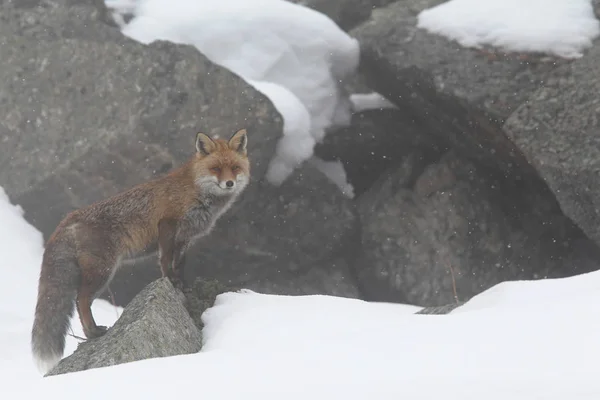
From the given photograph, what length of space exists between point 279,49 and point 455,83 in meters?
2.82

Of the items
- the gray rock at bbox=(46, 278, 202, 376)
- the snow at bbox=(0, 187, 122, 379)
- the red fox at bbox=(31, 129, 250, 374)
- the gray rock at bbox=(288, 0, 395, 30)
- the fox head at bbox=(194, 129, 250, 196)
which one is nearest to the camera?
the gray rock at bbox=(46, 278, 202, 376)

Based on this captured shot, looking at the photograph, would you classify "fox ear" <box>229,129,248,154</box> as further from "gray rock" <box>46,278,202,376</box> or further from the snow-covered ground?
the snow-covered ground

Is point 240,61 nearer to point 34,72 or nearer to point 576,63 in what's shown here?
point 34,72

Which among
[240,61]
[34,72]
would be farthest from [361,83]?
[34,72]

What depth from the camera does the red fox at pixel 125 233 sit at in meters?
6.12

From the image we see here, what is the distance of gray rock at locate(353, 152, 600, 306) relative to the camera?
10.9 metres

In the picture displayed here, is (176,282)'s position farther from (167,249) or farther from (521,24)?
(521,24)

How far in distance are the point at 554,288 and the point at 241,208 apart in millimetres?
5727

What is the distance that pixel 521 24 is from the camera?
1003 cm

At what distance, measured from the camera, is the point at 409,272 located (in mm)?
11320

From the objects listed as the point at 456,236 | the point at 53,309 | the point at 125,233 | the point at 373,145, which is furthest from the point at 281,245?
the point at 53,309

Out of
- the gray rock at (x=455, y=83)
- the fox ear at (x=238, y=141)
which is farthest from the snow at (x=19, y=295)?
the gray rock at (x=455, y=83)

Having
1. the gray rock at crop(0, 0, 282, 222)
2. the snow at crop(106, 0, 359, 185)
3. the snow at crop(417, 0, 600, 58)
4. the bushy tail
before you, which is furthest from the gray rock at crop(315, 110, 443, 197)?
the bushy tail

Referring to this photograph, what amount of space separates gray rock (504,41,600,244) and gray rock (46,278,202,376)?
192 inches
